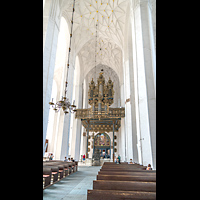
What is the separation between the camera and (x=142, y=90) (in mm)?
6641

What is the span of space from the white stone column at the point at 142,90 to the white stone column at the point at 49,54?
4745 millimetres

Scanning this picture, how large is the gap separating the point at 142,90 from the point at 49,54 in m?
5.41

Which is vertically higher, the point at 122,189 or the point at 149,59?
the point at 149,59

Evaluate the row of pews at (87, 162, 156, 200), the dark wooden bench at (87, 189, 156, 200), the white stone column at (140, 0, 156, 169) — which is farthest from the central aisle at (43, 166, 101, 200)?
the white stone column at (140, 0, 156, 169)

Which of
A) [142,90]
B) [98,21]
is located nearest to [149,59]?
[142,90]

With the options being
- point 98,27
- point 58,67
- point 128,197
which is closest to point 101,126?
point 58,67

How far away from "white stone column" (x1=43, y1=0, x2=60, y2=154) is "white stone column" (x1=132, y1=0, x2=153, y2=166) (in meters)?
4.74

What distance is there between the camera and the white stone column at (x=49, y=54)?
25.6 ft

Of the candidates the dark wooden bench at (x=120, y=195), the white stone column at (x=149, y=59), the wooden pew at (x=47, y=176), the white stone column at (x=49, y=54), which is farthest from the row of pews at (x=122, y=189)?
the white stone column at (x=49, y=54)

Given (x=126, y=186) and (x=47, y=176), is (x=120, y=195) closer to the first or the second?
(x=126, y=186)

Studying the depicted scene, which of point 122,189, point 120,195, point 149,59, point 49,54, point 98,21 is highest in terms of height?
point 98,21

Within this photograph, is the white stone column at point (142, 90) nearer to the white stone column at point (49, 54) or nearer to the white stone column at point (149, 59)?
the white stone column at point (149, 59)
